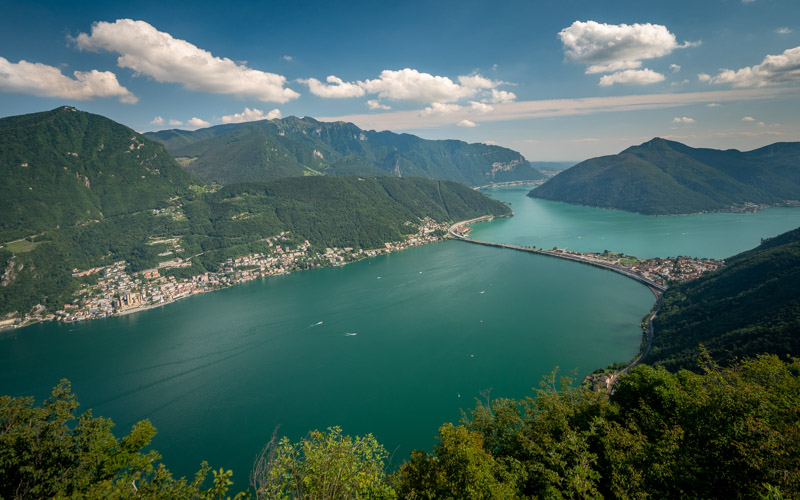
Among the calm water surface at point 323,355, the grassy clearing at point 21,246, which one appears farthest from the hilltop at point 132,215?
the calm water surface at point 323,355

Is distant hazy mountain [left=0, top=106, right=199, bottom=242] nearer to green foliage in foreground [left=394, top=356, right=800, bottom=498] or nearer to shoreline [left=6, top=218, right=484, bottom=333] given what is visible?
shoreline [left=6, top=218, right=484, bottom=333]

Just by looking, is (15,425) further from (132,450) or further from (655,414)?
(655,414)

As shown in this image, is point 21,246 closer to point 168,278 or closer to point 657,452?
point 168,278

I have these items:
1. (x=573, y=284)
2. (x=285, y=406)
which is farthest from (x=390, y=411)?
(x=573, y=284)

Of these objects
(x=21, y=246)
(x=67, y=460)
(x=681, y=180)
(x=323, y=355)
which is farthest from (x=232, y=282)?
(x=681, y=180)

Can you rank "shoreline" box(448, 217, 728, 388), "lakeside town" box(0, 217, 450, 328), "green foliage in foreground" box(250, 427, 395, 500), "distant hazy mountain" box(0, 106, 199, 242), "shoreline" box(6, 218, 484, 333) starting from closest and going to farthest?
"green foliage in foreground" box(250, 427, 395, 500)
"shoreline" box(448, 217, 728, 388)
"shoreline" box(6, 218, 484, 333)
"lakeside town" box(0, 217, 450, 328)
"distant hazy mountain" box(0, 106, 199, 242)

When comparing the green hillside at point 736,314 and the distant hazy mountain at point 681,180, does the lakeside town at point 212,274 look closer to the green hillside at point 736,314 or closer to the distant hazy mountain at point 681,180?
the green hillside at point 736,314


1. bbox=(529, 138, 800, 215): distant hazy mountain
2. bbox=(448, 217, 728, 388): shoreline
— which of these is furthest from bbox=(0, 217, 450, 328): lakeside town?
bbox=(529, 138, 800, 215): distant hazy mountain
